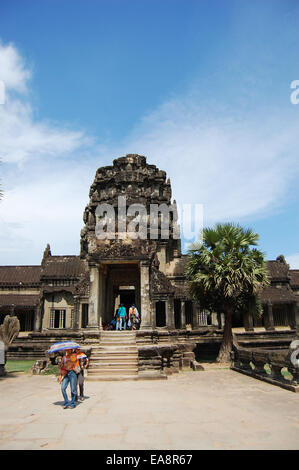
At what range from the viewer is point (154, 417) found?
5789 mm

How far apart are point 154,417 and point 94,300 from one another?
815 cm

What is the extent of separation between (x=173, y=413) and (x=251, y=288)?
10.4m

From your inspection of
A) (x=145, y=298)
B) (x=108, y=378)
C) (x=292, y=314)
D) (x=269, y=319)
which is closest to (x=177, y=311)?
(x=269, y=319)

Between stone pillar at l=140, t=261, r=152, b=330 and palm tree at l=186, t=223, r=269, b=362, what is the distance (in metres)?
3.33

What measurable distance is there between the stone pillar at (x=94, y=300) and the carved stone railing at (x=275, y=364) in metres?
5.89

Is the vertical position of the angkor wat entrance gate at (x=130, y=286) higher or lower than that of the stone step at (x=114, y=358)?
higher

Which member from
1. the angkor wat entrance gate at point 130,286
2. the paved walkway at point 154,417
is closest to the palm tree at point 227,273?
the angkor wat entrance gate at point 130,286

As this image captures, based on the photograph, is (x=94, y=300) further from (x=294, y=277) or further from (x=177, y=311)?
(x=294, y=277)

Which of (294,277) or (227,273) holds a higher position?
(294,277)

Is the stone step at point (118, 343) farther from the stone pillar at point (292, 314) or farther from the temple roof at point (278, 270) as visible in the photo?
the temple roof at point (278, 270)

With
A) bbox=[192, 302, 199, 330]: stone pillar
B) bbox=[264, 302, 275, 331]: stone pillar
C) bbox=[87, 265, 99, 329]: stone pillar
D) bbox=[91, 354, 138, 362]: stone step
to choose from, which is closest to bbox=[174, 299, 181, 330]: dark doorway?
bbox=[192, 302, 199, 330]: stone pillar

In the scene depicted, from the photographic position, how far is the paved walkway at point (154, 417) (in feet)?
14.6
